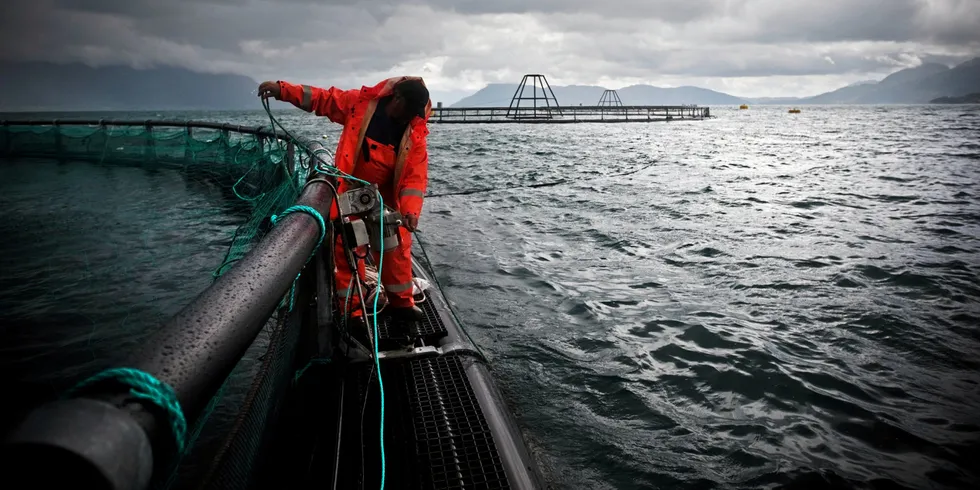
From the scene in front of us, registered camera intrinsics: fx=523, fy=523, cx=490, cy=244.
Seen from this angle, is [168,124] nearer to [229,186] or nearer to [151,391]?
[229,186]

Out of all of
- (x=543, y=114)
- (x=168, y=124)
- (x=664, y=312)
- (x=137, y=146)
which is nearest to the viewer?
(x=664, y=312)

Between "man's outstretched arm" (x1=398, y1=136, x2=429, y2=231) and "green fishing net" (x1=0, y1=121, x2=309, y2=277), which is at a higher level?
"green fishing net" (x1=0, y1=121, x2=309, y2=277)

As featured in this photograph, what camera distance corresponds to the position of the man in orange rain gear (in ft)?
13.6

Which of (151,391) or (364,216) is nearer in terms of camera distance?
(151,391)

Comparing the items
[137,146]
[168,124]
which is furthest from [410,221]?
[137,146]

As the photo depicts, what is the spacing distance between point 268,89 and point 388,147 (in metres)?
1.04

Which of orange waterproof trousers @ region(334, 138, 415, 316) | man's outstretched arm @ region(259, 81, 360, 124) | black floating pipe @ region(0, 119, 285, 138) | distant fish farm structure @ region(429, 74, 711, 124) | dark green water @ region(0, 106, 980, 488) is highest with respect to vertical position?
distant fish farm structure @ region(429, 74, 711, 124)

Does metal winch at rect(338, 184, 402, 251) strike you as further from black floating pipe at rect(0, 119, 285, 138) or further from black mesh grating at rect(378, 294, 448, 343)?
black floating pipe at rect(0, 119, 285, 138)

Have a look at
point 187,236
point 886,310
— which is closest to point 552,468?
point 886,310

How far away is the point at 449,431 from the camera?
293cm

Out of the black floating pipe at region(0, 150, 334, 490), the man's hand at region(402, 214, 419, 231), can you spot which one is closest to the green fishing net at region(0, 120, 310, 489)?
the black floating pipe at region(0, 150, 334, 490)

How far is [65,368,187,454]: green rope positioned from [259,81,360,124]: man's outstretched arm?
3.77 metres

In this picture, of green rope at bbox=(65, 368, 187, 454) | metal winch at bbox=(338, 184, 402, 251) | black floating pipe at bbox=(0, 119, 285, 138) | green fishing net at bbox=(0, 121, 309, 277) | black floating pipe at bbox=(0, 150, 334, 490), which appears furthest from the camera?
green fishing net at bbox=(0, 121, 309, 277)

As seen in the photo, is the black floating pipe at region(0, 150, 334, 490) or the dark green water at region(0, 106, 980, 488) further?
the dark green water at region(0, 106, 980, 488)
